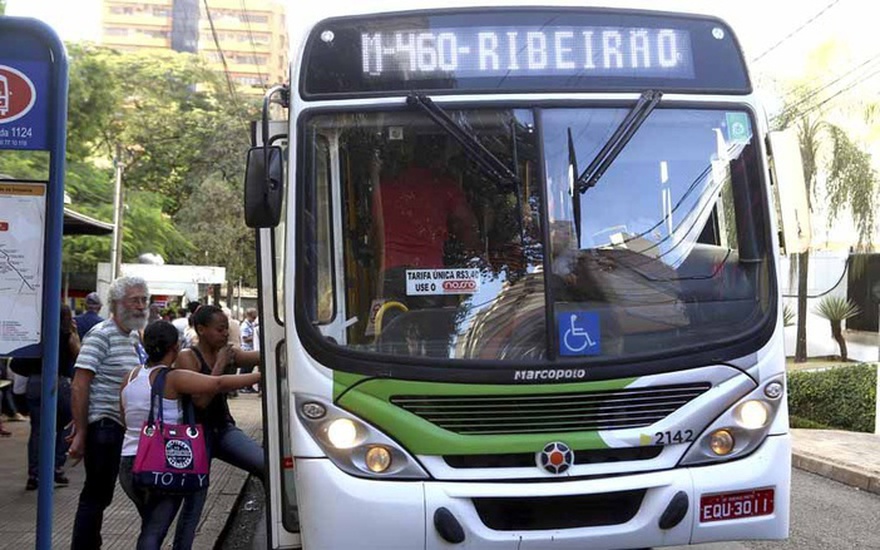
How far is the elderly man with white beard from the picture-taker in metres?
5.36

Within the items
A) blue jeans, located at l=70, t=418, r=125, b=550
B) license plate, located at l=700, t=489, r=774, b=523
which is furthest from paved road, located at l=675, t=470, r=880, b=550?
blue jeans, located at l=70, t=418, r=125, b=550

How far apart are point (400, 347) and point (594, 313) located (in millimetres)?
909

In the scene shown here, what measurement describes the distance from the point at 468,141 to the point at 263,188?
0.98 metres

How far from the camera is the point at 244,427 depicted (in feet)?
43.5

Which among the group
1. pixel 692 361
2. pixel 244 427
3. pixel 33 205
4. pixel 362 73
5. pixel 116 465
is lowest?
pixel 244 427

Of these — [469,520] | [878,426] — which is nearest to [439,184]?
[469,520]

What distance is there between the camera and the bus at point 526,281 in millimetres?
4258

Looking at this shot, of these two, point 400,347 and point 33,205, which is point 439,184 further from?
point 33,205

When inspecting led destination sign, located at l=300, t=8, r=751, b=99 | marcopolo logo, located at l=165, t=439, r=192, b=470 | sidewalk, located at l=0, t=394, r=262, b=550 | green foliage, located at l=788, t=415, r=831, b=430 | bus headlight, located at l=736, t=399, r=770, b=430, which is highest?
led destination sign, located at l=300, t=8, r=751, b=99

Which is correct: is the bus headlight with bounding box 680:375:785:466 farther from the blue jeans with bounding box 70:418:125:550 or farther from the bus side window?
the blue jeans with bounding box 70:418:125:550

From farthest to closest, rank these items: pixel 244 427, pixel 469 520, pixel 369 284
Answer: pixel 244 427
pixel 369 284
pixel 469 520

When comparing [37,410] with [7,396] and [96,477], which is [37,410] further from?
[7,396]

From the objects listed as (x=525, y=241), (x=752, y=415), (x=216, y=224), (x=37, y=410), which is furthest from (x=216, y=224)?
(x=752, y=415)

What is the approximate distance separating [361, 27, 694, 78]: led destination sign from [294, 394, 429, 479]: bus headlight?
1650mm
